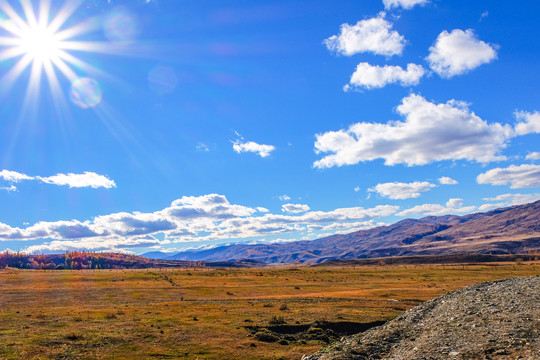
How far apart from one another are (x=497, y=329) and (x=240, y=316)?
3070cm

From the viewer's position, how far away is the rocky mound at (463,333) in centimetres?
2221

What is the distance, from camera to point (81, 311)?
5191cm

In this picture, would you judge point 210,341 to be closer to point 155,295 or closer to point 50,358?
point 50,358

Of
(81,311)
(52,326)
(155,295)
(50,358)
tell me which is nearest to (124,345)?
(50,358)

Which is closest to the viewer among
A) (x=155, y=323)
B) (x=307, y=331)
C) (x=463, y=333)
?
(x=463, y=333)

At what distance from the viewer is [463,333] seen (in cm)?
2620

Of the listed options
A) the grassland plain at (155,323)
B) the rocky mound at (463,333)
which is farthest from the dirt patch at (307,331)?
the rocky mound at (463,333)

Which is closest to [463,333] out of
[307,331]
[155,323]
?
[307,331]

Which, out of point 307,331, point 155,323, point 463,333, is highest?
point 463,333

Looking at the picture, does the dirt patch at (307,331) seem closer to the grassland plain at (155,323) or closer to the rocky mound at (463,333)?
the grassland plain at (155,323)

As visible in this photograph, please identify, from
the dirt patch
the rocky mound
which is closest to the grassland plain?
the dirt patch

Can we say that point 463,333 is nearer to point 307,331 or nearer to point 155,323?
point 307,331

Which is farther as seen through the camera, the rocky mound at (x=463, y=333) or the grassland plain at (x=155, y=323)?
the grassland plain at (x=155, y=323)

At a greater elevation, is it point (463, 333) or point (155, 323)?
point (463, 333)
